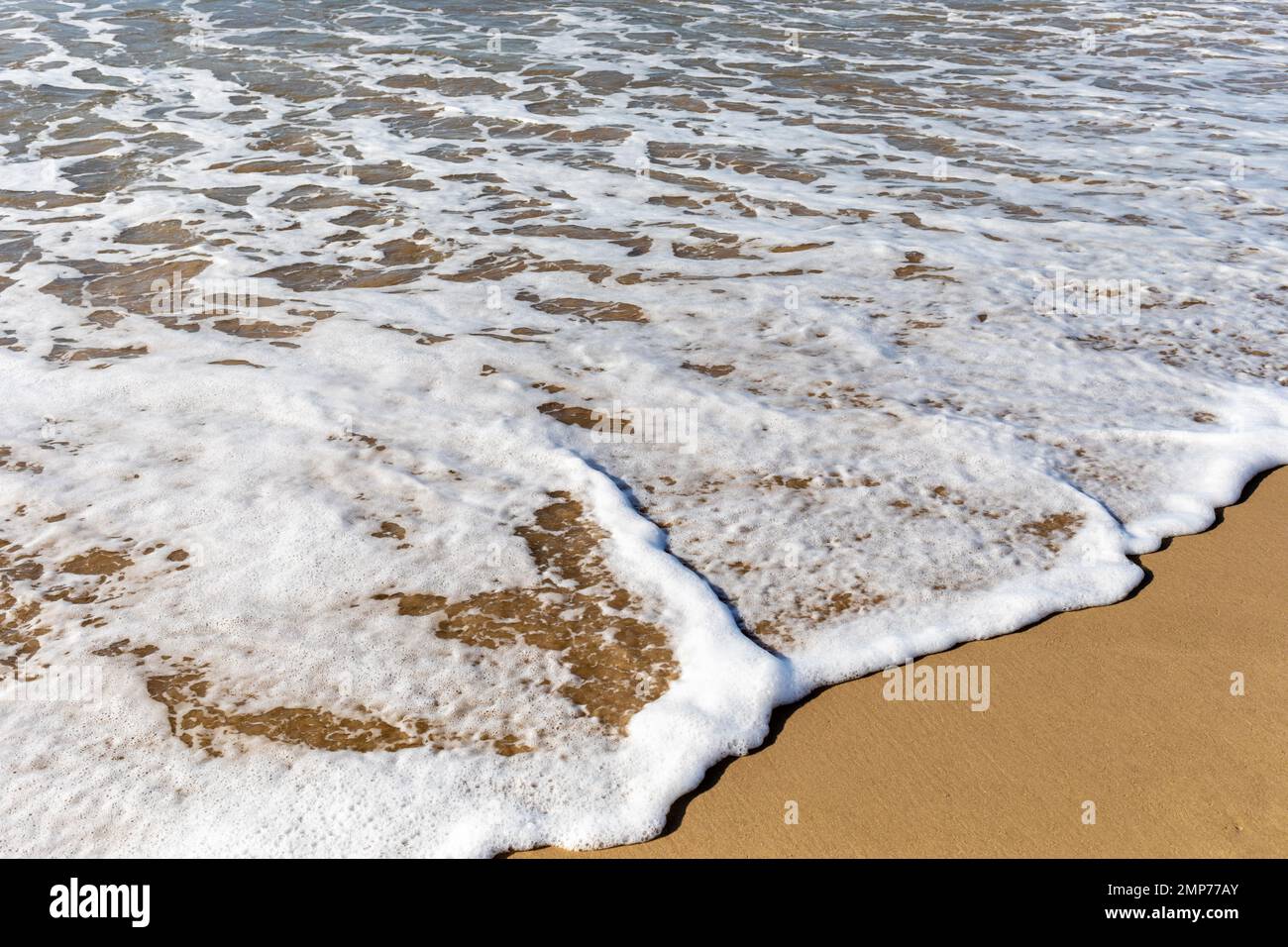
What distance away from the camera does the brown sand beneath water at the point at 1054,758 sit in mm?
2334

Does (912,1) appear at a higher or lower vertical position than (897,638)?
higher

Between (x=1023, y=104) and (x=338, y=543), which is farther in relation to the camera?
(x=1023, y=104)

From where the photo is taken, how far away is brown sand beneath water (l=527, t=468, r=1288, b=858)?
233 centimetres

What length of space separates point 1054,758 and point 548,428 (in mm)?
2187

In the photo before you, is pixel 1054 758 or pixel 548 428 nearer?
pixel 1054 758

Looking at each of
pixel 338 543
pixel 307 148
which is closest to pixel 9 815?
pixel 338 543

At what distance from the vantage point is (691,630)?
9.81ft

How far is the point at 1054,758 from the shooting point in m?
2.54

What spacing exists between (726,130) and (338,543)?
618 cm

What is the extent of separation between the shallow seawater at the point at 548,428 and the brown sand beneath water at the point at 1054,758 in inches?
4.6

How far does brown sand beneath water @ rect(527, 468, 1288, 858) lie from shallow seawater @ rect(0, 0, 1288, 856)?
0.12m

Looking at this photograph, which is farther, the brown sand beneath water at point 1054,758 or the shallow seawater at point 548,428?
the shallow seawater at point 548,428

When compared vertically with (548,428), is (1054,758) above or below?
below

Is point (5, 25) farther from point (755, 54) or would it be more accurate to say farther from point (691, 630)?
point (691, 630)
